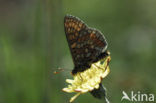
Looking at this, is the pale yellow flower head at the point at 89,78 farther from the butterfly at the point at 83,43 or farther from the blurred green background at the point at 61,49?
the blurred green background at the point at 61,49

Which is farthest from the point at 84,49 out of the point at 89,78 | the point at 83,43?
the point at 89,78

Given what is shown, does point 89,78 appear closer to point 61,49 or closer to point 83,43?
point 83,43

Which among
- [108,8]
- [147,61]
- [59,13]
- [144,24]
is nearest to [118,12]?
[108,8]

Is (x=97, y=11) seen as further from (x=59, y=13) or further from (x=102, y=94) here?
(x=102, y=94)

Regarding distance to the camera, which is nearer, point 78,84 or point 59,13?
point 78,84

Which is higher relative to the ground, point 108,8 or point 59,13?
point 59,13

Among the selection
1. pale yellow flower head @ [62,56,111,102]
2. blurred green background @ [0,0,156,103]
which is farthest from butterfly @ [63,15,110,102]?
blurred green background @ [0,0,156,103]

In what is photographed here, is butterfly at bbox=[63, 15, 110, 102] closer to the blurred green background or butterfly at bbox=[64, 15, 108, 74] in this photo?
butterfly at bbox=[64, 15, 108, 74]
